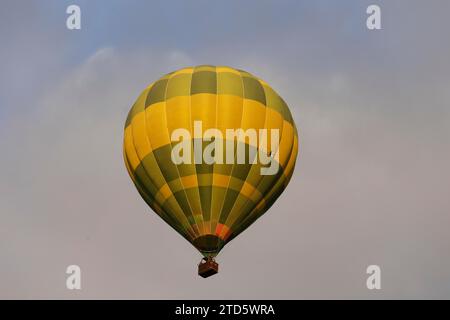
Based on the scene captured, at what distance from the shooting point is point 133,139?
129ft

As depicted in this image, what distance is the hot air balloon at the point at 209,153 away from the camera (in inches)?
1486

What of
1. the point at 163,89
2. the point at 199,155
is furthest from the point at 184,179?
the point at 163,89

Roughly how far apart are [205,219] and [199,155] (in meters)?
1.91

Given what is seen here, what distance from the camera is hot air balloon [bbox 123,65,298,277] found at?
37750 mm

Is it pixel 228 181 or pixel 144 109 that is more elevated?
pixel 144 109

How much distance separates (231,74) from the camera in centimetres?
3988

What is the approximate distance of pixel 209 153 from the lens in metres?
37.8

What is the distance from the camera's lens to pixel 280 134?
39.1 meters

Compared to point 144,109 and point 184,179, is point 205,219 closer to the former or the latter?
point 184,179

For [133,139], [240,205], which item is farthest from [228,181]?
[133,139]

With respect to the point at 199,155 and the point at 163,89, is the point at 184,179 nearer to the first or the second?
the point at 199,155

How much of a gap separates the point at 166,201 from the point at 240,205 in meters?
2.25

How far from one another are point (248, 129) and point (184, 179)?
97.3 inches

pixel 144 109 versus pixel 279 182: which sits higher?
pixel 144 109
